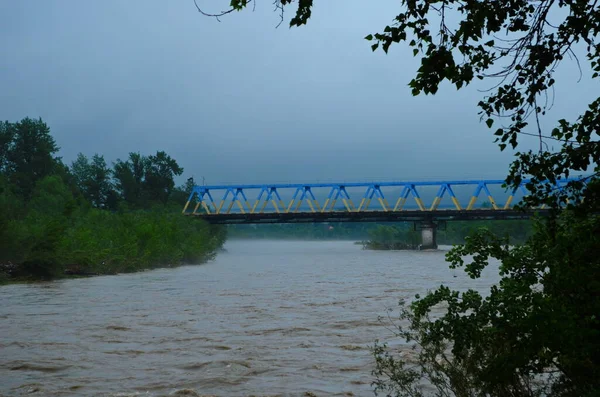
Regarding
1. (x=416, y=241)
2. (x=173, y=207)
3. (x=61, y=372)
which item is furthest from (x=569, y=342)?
(x=416, y=241)

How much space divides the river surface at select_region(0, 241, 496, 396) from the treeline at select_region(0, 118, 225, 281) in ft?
17.3

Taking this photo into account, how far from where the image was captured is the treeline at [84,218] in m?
28.4

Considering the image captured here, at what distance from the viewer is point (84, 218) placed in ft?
145

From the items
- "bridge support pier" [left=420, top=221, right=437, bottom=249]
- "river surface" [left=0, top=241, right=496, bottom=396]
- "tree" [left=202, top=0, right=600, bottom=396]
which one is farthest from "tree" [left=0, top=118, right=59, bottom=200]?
"tree" [left=202, top=0, right=600, bottom=396]

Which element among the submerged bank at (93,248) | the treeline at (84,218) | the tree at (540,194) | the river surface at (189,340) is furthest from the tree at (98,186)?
the tree at (540,194)

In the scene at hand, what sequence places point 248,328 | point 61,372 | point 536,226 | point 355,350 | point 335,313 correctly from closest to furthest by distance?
point 536,226 < point 61,372 < point 355,350 < point 248,328 < point 335,313

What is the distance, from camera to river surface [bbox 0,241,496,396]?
898cm

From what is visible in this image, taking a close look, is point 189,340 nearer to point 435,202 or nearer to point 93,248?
point 93,248

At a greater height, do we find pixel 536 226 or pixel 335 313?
pixel 536 226

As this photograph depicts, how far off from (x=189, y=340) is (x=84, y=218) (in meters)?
33.7

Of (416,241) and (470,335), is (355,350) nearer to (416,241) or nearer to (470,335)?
(470,335)

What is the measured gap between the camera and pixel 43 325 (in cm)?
1474

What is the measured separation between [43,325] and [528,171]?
41.1 feet

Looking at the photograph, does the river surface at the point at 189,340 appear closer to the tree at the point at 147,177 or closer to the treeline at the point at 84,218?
the treeline at the point at 84,218
